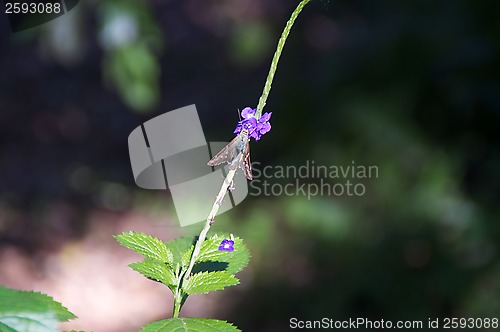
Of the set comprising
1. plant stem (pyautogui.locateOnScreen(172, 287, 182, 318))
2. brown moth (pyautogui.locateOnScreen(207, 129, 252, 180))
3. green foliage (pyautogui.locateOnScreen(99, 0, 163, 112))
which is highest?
green foliage (pyautogui.locateOnScreen(99, 0, 163, 112))

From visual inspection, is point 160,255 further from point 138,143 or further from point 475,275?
point 475,275

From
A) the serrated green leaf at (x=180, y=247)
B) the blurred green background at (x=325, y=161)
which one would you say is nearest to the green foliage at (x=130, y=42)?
the blurred green background at (x=325, y=161)

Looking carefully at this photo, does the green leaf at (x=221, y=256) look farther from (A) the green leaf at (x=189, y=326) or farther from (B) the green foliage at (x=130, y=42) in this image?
(B) the green foliage at (x=130, y=42)

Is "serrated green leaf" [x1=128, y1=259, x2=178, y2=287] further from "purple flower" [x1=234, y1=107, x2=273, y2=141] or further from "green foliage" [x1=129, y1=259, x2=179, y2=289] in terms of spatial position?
"purple flower" [x1=234, y1=107, x2=273, y2=141]

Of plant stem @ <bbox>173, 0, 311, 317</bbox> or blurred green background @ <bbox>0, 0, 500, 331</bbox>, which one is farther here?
blurred green background @ <bbox>0, 0, 500, 331</bbox>

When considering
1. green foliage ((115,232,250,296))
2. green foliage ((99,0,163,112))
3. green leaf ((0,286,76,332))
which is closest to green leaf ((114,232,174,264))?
green foliage ((115,232,250,296))

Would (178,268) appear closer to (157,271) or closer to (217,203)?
(157,271)
